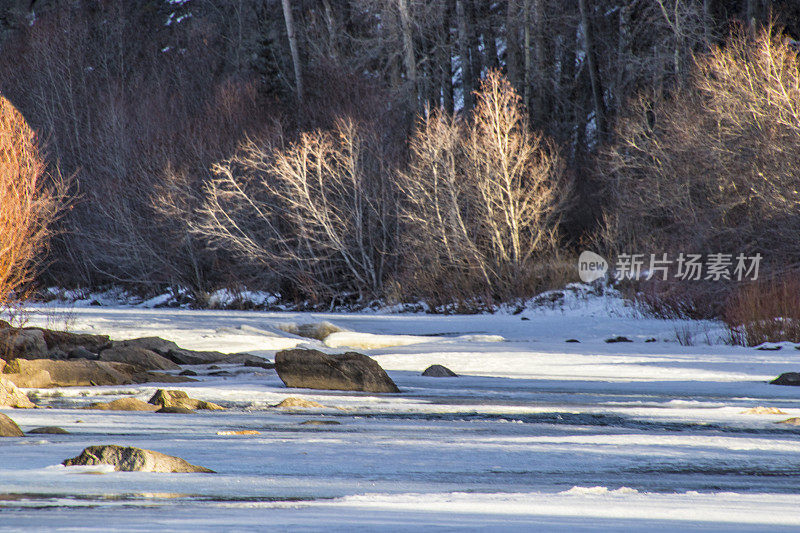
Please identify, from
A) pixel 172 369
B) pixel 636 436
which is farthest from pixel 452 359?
pixel 636 436

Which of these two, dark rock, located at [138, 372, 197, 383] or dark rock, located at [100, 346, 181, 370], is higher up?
dark rock, located at [100, 346, 181, 370]

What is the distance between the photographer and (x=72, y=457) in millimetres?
4258

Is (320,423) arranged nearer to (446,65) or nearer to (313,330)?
(313,330)

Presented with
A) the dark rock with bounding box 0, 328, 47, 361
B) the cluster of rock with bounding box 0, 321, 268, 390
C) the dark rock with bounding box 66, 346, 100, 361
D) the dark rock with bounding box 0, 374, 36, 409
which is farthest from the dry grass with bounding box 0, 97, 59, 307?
the dark rock with bounding box 0, 374, 36, 409

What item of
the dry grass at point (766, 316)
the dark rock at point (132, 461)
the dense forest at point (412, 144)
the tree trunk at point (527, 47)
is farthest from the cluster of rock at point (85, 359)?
the tree trunk at point (527, 47)

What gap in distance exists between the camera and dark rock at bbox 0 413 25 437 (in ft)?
16.7

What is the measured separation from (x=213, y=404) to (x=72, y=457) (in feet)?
9.79

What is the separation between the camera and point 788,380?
9.47m

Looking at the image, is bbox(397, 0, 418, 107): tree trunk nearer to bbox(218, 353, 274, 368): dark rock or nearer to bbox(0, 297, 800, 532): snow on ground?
bbox(218, 353, 274, 368): dark rock

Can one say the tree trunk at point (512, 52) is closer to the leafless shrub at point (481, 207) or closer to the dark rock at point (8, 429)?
the leafless shrub at point (481, 207)

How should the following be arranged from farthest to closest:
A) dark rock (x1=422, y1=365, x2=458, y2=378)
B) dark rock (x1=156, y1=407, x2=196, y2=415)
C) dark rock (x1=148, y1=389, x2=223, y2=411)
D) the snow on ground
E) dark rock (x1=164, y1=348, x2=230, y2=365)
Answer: dark rock (x1=164, y1=348, x2=230, y2=365)
dark rock (x1=422, y1=365, x2=458, y2=378)
dark rock (x1=148, y1=389, x2=223, y2=411)
dark rock (x1=156, y1=407, x2=196, y2=415)
the snow on ground

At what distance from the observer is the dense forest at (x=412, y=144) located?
20453 millimetres

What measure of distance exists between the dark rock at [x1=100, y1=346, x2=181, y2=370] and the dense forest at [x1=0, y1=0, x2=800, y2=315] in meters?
5.65

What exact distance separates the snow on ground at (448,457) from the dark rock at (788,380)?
0.41 m
